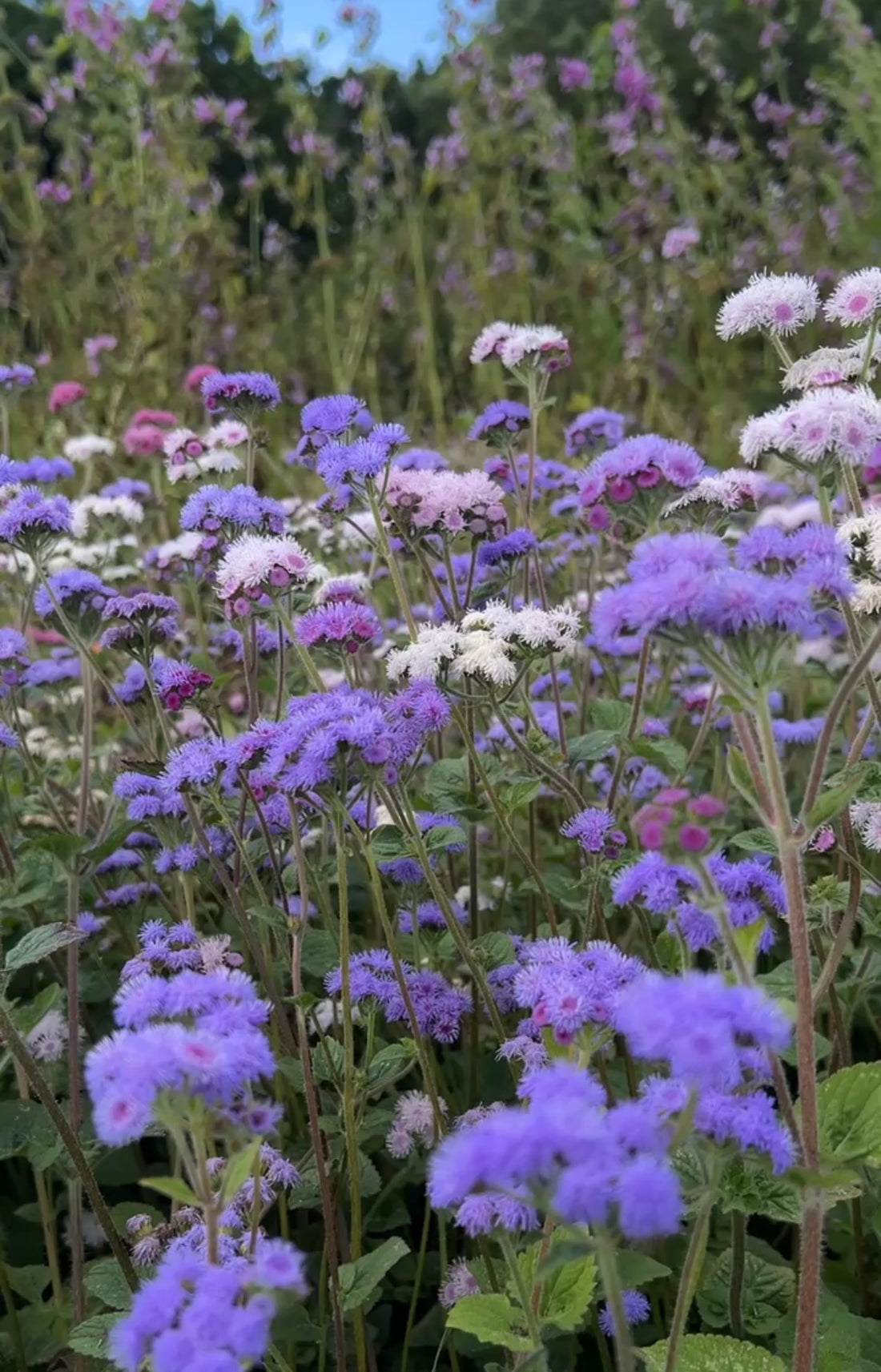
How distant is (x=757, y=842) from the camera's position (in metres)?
2.21

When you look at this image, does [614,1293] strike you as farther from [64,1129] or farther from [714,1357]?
[64,1129]

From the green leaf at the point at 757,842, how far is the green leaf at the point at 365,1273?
0.87m

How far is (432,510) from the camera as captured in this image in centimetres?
273

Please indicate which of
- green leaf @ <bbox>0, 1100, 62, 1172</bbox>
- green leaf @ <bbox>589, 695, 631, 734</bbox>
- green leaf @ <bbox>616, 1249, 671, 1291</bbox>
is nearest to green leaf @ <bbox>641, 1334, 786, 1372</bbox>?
green leaf @ <bbox>616, 1249, 671, 1291</bbox>

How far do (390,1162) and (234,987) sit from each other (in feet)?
4.74

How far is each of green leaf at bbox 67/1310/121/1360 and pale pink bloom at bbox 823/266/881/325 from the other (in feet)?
7.06

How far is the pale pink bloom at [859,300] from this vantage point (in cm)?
234

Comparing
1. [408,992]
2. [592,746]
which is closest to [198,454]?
[592,746]

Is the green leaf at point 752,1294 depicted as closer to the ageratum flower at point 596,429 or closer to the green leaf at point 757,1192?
the green leaf at point 757,1192

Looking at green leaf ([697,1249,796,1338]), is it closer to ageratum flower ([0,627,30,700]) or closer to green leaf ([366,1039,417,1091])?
green leaf ([366,1039,417,1091])

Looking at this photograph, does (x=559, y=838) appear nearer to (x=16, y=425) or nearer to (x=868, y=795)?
(x=868, y=795)

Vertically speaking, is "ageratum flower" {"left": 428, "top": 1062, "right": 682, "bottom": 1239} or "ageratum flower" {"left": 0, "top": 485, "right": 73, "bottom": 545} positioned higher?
→ "ageratum flower" {"left": 0, "top": 485, "right": 73, "bottom": 545}

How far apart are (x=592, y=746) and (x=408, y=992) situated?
653mm

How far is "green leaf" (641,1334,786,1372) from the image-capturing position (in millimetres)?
1679
